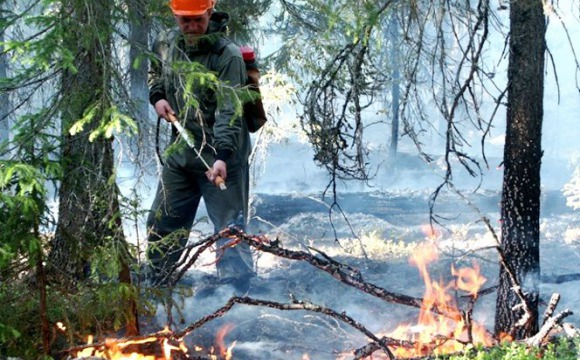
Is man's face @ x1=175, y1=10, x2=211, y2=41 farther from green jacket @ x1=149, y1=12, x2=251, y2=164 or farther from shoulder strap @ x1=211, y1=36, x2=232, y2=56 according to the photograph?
shoulder strap @ x1=211, y1=36, x2=232, y2=56

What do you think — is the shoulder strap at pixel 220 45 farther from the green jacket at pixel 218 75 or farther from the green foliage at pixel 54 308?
the green foliage at pixel 54 308

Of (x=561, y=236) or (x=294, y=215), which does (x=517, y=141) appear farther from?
(x=294, y=215)

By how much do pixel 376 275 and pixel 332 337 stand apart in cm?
236

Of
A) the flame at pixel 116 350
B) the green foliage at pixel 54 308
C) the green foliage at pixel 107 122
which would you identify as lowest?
the flame at pixel 116 350

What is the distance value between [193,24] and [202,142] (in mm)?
1101

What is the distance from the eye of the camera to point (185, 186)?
6.78 meters

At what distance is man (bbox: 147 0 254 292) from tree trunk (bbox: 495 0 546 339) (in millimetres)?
2207

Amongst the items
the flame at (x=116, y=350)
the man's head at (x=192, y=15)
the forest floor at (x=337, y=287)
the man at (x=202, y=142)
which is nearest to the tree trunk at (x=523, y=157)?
the forest floor at (x=337, y=287)

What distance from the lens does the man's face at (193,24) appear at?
5645 mm

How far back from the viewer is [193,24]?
18.8 ft

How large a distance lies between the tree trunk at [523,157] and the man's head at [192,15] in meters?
2.49

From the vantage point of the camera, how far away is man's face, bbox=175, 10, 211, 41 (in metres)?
5.64

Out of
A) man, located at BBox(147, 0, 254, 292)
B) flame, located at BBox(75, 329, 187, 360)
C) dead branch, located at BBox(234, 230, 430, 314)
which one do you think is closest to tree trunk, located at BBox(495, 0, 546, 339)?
dead branch, located at BBox(234, 230, 430, 314)

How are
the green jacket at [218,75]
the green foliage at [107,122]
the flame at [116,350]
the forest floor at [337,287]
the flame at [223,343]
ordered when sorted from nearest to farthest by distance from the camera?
1. the green foliage at [107,122]
2. the flame at [116,350]
3. the flame at [223,343]
4. the green jacket at [218,75]
5. the forest floor at [337,287]
